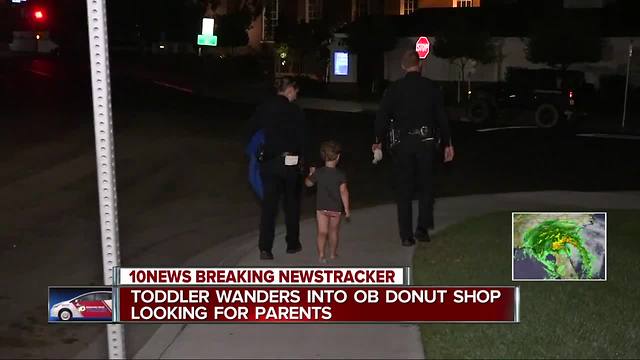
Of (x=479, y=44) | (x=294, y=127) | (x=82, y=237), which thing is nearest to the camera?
(x=294, y=127)

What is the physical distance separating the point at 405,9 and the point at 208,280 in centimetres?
5742

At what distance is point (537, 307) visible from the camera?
721 centimetres

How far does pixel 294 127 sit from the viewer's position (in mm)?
8766

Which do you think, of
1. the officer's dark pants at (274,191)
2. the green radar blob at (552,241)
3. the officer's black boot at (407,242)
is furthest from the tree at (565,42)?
the green radar blob at (552,241)

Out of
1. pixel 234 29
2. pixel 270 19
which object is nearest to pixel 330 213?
pixel 234 29

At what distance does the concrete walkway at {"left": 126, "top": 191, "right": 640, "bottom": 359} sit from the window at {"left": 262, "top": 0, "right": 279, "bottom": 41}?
4962 cm

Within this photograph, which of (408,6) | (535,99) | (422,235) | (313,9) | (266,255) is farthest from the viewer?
(408,6)

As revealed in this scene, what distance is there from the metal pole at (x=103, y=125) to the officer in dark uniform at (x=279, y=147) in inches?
152

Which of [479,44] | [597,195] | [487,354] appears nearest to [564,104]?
[479,44]

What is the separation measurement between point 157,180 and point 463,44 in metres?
26.2

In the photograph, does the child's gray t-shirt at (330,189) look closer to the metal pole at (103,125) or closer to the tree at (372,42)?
the metal pole at (103,125)

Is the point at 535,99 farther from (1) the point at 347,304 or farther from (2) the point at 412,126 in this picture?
(1) the point at 347,304

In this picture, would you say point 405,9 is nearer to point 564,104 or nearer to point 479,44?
point 479,44

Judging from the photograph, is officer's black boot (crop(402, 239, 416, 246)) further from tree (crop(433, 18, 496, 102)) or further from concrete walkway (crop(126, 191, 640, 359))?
tree (crop(433, 18, 496, 102))
